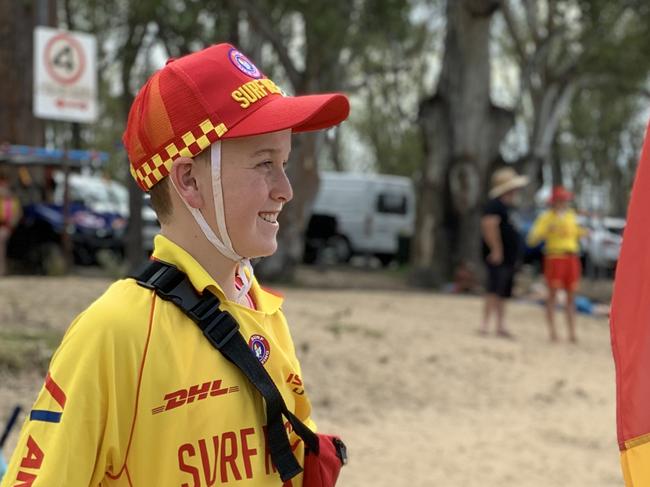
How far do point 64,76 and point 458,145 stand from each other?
29.8 feet

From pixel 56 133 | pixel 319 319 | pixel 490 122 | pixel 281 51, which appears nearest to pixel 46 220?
pixel 281 51

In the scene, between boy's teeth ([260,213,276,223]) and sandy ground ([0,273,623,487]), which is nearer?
boy's teeth ([260,213,276,223])

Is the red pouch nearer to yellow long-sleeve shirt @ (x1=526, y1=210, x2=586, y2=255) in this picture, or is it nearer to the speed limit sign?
the speed limit sign

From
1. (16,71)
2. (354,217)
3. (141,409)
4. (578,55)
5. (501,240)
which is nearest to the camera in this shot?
(141,409)

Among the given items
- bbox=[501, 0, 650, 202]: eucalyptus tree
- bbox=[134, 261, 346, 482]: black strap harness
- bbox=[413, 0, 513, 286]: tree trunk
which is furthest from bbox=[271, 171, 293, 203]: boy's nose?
bbox=[501, 0, 650, 202]: eucalyptus tree

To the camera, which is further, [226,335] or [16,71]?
[16,71]

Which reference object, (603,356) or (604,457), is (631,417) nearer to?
(604,457)

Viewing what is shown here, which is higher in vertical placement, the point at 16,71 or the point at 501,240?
the point at 16,71

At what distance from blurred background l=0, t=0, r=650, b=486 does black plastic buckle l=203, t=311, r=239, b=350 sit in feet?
3.76

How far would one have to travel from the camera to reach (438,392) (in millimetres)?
8406

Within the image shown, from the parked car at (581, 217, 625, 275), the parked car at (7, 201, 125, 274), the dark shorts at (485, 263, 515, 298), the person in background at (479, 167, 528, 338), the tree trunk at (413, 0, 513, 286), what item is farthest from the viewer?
the parked car at (581, 217, 625, 275)

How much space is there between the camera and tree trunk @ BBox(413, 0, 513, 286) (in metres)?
18.1

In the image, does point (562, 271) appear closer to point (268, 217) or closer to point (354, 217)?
point (268, 217)

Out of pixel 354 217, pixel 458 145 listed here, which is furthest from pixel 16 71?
pixel 354 217
